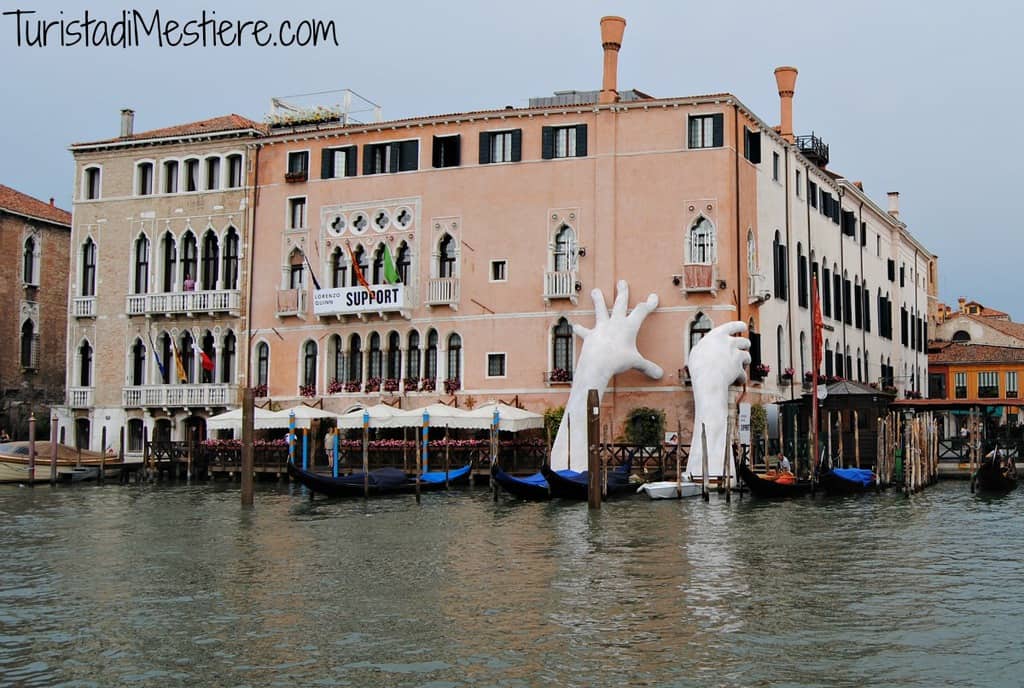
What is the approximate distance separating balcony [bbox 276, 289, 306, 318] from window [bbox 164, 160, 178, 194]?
489 cm

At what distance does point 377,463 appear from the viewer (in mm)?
32156

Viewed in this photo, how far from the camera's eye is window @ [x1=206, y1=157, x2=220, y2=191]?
36.1m

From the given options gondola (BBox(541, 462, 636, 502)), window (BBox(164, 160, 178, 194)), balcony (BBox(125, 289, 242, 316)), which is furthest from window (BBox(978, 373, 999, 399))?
window (BBox(164, 160, 178, 194))

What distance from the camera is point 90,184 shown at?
3753 cm

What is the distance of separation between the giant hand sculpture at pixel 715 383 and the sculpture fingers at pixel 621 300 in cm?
212

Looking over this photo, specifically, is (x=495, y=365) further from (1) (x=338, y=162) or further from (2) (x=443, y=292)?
(1) (x=338, y=162)

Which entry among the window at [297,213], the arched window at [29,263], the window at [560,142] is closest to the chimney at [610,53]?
the window at [560,142]

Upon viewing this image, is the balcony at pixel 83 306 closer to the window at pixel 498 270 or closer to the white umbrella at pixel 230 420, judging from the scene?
the white umbrella at pixel 230 420

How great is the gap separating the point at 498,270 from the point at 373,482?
745 centimetres

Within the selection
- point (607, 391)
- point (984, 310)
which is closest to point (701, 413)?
point (607, 391)

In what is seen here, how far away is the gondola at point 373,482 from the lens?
87.8 feet

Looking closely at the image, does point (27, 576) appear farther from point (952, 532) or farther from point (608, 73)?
point (608, 73)

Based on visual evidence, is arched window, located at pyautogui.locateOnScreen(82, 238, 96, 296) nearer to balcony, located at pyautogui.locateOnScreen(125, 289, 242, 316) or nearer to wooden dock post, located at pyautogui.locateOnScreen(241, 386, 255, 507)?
balcony, located at pyautogui.locateOnScreen(125, 289, 242, 316)

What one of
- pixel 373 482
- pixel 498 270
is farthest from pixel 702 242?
pixel 373 482
